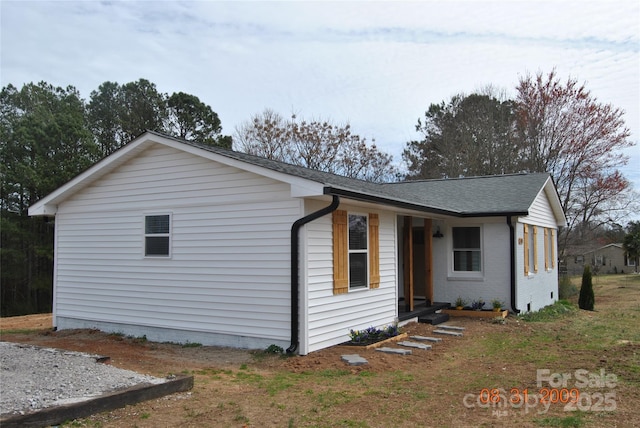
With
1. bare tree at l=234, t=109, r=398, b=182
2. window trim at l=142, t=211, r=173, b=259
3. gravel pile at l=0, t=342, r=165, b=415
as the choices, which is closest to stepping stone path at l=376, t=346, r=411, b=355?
gravel pile at l=0, t=342, r=165, b=415

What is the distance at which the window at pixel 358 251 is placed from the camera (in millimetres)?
9117

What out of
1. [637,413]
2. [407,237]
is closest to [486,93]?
[407,237]

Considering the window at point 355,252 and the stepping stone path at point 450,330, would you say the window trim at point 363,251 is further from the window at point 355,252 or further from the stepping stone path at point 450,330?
the stepping stone path at point 450,330

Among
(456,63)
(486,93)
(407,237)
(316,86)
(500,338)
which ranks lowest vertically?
(500,338)

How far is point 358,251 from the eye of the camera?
30.3 feet

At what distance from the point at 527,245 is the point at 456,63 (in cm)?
596

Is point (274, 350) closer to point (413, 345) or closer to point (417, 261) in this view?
point (413, 345)

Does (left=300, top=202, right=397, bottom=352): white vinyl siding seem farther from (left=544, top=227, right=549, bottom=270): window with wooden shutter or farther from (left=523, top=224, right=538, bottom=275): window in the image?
(left=544, top=227, right=549, bottom=270): window with wooden shutter

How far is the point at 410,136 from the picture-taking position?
3406 cm

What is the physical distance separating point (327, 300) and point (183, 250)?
2.86 meters

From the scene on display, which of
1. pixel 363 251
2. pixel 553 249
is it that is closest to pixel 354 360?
pixel 363 251

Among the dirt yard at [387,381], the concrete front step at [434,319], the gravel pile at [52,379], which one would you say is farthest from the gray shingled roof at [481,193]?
the gravel pile at [52,379]

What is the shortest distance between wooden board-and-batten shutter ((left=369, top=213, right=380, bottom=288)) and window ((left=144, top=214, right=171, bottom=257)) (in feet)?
12.4

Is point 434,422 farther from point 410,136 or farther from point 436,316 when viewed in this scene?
point 410,136
